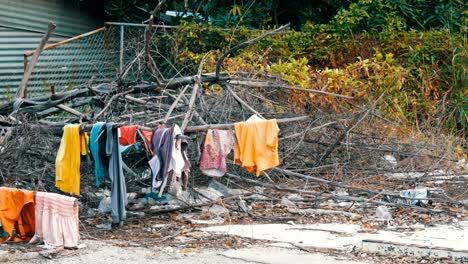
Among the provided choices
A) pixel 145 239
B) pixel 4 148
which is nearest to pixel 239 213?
pixel 145 239

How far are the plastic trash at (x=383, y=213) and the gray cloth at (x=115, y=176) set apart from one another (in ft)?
9.32

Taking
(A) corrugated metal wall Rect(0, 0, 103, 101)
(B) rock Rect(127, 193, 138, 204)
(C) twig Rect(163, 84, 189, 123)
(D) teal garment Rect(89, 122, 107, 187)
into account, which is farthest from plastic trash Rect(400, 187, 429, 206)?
(A) corrugated metal wall Rect(0, 0, 103, 101)

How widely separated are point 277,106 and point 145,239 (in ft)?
12.1

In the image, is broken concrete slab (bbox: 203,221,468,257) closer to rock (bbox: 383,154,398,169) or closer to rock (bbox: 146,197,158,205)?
rock (bbox: 146,197,158,205)

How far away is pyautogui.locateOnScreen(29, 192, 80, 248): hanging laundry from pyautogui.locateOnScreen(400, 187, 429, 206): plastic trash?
3.91m

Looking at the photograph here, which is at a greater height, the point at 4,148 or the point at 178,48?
the point at 178,48

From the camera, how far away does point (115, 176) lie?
9.38m

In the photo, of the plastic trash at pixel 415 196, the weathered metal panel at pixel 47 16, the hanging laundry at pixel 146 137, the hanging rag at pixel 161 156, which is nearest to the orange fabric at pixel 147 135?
the hanging laundry at pixel 146 137

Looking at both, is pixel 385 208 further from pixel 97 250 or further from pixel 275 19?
pixel 275 19

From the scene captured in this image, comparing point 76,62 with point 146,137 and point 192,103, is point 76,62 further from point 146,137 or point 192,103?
point 146,137

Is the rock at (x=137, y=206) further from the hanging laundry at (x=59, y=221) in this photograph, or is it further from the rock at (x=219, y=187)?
the hanging laundry at (x=59, y=221)

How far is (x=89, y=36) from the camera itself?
52.3 feet

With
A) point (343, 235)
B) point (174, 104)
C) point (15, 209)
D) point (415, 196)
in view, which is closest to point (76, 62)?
point (174, 104)

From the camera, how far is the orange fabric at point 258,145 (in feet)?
32.1
